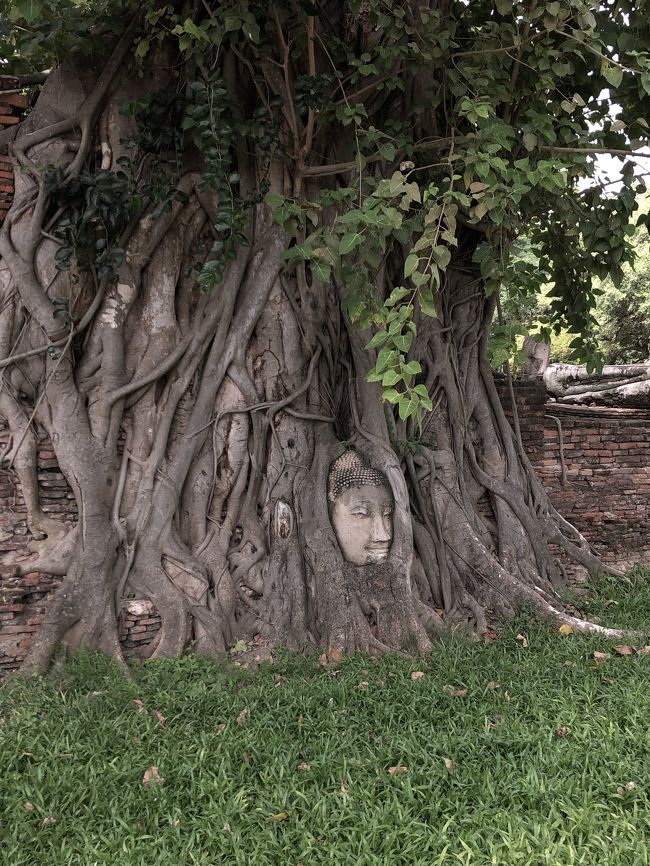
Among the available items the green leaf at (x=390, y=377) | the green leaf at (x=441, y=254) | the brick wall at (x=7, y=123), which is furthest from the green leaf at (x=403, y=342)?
the brick wall at (x=7, y=123)

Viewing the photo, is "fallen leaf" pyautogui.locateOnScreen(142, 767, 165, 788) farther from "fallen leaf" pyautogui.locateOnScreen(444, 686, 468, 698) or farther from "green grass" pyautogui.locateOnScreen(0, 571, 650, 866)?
"fallen leaf" pyautogui.locateOnScreen(444, 686, 468, 698)

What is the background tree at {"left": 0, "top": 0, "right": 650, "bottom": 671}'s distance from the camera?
4254 mm

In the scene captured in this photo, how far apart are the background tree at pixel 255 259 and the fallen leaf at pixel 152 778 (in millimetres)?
1276

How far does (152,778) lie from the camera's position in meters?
3.10

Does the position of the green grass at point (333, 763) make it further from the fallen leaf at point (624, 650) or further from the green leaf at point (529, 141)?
the green leaf at point (529, 141)

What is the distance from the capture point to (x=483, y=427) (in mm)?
6125

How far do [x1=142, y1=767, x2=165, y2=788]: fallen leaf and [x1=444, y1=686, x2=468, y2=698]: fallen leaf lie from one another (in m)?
1.55

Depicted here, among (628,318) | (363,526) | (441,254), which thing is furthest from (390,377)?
(628,318)

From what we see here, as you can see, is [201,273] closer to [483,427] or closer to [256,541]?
[256,541]

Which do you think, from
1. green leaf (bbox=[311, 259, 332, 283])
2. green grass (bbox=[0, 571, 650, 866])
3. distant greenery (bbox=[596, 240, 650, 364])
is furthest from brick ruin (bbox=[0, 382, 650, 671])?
distant greenery (bbox=[596, 240, 650, 364])

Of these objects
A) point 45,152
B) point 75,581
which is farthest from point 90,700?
point 45,152

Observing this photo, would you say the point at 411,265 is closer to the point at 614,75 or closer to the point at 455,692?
the point at 614,75

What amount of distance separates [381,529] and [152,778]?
2.26 meters

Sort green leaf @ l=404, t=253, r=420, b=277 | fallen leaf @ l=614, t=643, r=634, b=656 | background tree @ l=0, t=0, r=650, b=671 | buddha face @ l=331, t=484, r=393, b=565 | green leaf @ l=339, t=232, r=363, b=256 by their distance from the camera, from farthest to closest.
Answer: buddha face @ l=331, t=484, r=393, b=565 → fallen leaf @ l=614, t=643, r=634, b=656 → background tree @ l=0, t=0, r=650, b=671 → green leaf @ l=339, t=232, r=363, b=256 → green leaf @ l=404, t=253, r=420, b=277
